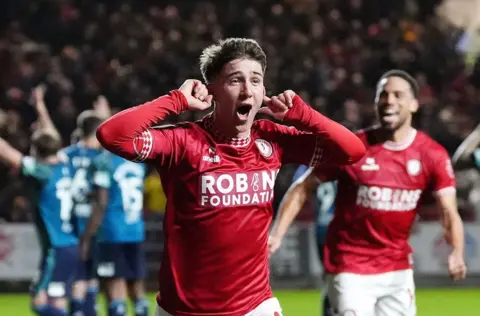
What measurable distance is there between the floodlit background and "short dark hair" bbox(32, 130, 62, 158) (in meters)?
5.81

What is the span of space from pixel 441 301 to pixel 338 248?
7.56 meters

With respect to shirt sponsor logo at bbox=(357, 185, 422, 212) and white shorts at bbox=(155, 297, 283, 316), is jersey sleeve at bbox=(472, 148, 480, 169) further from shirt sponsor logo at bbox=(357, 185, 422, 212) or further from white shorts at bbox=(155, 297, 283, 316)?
white shorts at bbox=(155, 297, 283, 316)

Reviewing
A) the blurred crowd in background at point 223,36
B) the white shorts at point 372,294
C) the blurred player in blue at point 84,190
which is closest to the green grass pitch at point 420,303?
the blurred player in blue at point 84,190

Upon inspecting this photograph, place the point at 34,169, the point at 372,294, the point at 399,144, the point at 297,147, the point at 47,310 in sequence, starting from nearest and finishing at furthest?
the point at 297,147
the point at 372,294
the point at 399,144
the point at 34,169
the point at 47,310

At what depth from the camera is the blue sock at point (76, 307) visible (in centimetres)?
972

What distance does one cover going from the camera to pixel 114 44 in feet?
62.3

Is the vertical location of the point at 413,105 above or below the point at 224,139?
above

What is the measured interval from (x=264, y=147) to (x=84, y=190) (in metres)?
5.20

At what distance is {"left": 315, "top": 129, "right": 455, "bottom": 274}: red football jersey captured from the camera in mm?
6734

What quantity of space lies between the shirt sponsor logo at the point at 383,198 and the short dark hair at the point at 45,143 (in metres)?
3.03

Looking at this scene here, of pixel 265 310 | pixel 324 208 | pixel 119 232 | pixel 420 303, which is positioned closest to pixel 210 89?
pixel 265 310

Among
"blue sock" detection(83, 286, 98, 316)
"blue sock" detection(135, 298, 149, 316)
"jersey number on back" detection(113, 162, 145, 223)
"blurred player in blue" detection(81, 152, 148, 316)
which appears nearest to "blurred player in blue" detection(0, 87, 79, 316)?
"blurred player in blue" detection(81, 152, 148, 316)

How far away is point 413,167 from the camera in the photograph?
685 cm

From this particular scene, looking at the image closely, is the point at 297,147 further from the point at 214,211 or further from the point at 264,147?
Answer: the point at 214,211
